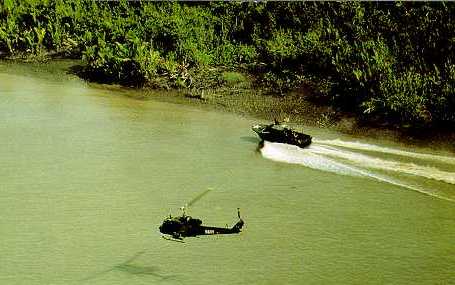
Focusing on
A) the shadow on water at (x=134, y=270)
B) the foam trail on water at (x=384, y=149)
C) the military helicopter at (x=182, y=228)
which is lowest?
the shadow on water at (x=134, y=270)

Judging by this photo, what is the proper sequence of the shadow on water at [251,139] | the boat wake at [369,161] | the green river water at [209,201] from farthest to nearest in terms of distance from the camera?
the shadow on water at [251,139]
the boat wake at [369,161]
the green river water at [209,201]

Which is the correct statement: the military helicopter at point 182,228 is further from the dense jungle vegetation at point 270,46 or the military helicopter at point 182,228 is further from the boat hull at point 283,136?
the dense jungle vegetation at point 270,46

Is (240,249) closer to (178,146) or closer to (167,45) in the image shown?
(178,146)

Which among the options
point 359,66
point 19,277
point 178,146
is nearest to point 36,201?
point 19,277

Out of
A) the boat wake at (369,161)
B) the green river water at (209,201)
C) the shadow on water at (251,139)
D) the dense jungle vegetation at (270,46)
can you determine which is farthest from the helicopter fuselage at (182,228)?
the dense jungle vegetation at (270,46)

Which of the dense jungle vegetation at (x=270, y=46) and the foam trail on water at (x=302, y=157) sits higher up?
the dense jungle vegetation at (x=270, y=46)
